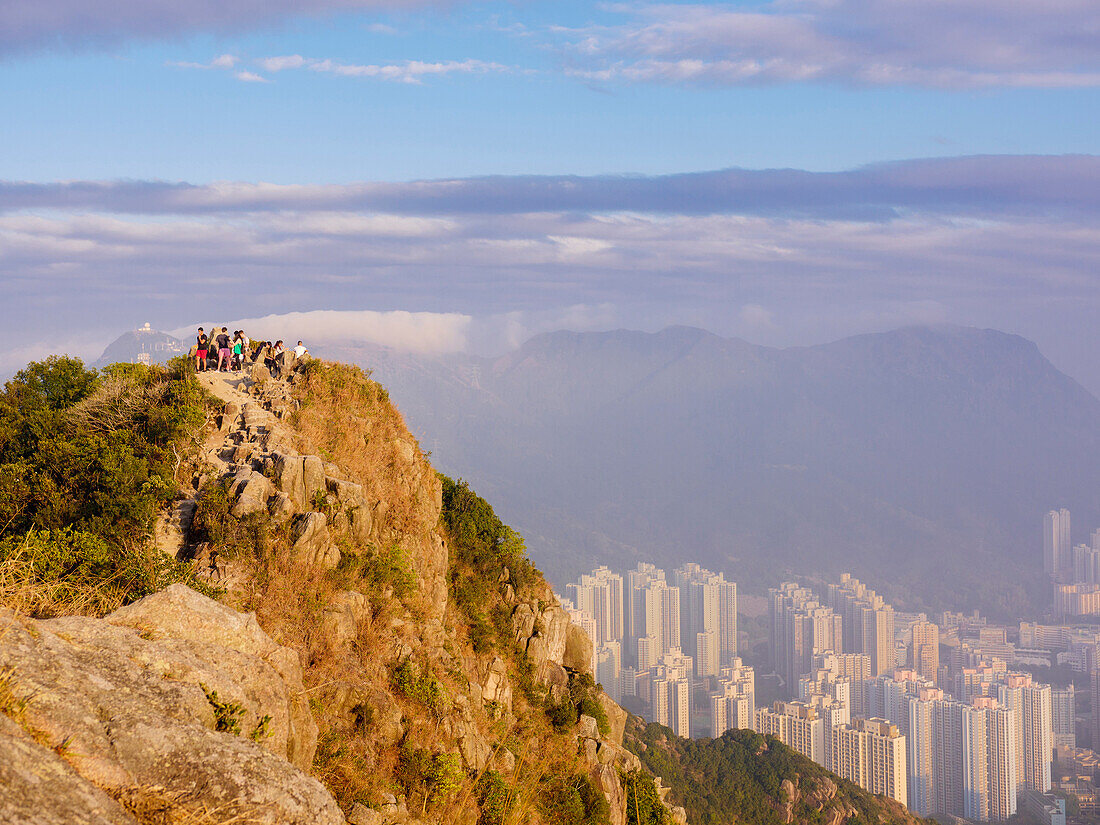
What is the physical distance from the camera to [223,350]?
20.8 m

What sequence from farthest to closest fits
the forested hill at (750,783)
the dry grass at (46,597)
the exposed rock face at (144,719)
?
the forested hill at (750,783) → the dry grass at (46,597) → the exposed rock face at (144,719)

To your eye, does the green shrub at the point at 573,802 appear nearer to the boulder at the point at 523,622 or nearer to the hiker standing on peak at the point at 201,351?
the boulder at the point at 523,622

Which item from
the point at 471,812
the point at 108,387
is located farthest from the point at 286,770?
the point at 108,387

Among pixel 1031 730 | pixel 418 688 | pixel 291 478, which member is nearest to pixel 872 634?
pixel 1031 730

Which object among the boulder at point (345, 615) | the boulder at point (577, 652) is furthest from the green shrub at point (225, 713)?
the boulder at point (577, 652)

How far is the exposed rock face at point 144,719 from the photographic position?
15.7 ft

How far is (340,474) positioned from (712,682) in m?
150

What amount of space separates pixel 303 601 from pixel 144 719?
22.5ft

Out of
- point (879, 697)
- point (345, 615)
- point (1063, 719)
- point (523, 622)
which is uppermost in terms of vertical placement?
point (345, 615)

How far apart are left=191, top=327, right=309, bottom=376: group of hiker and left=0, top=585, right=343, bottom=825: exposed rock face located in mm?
12426

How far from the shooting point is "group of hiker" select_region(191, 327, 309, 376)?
64.9 ft

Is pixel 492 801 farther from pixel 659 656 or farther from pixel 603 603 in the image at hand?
pixel 603 603

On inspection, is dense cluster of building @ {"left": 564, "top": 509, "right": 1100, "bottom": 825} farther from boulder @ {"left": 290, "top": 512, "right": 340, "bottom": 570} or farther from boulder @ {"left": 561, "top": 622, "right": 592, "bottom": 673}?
boulder @ {"left": 290, "top": 512, "right": 340, "bottom": 570}

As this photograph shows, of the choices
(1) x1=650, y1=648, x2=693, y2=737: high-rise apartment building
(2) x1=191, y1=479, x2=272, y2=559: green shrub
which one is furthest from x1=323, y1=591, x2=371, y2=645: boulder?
(1) x1=650, y1=648, x2=693, y2=737: high-rise apartment building
